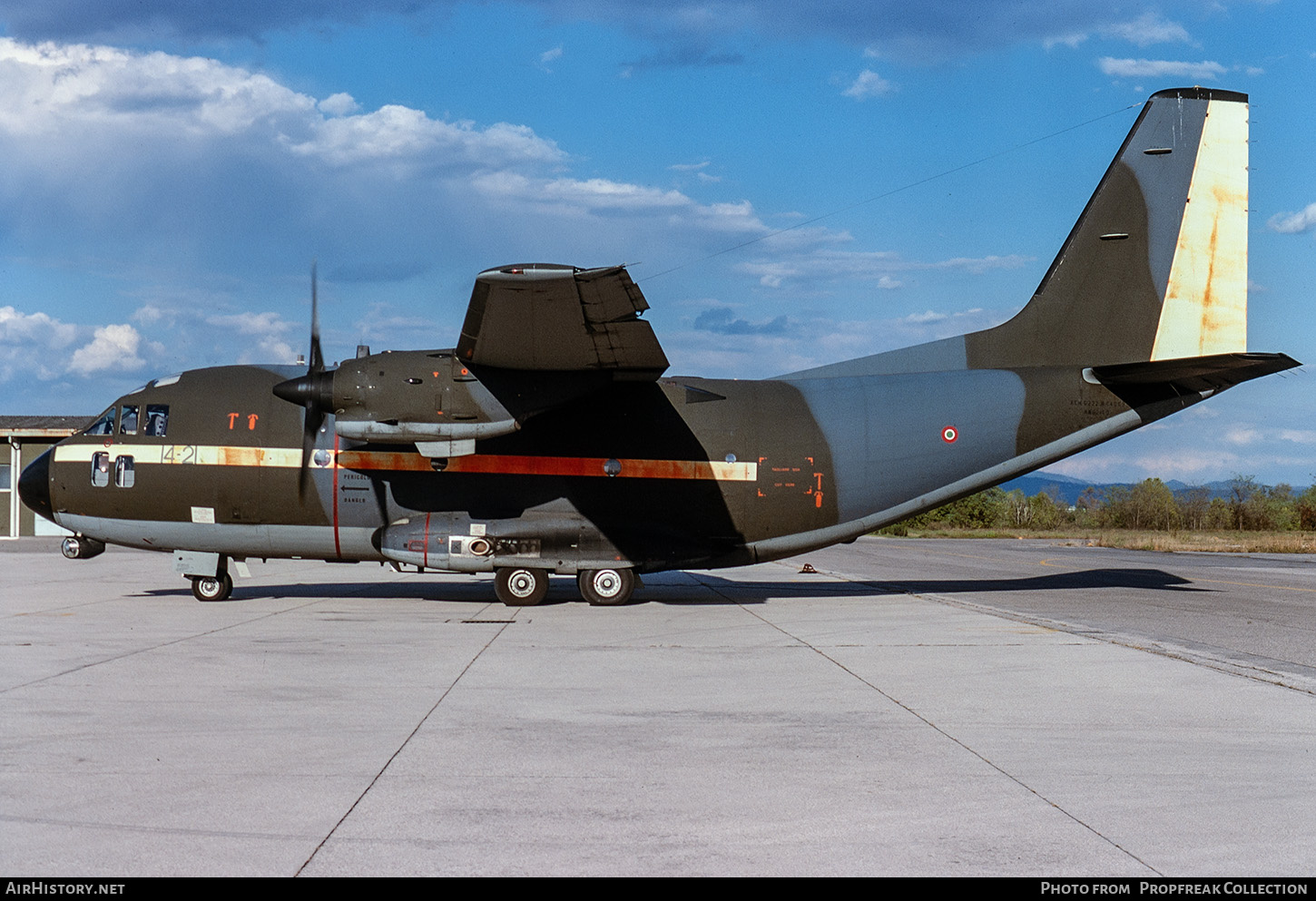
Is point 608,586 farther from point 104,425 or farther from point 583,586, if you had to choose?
point 104,425

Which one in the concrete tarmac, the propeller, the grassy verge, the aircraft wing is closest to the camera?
the concrete tarmac

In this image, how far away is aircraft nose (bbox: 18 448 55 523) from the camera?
60.3 ft

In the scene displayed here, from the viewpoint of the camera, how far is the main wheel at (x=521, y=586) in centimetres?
1780

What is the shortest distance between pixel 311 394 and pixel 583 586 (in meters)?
5.63

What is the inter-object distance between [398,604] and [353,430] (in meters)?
3.64

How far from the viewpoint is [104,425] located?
60.5ft

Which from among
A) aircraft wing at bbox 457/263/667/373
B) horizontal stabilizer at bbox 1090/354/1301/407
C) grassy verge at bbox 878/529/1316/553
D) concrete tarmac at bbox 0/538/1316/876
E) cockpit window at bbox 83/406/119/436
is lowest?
grassy verge at bbox 878/529/1316/553

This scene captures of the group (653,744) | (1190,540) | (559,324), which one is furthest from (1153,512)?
(653,744)

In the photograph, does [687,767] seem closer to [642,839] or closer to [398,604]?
[642,839]

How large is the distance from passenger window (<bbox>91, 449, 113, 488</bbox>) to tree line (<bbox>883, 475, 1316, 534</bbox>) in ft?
175

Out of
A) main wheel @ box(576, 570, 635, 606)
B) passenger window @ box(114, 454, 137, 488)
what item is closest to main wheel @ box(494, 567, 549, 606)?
main wheel @ box(576, 570, 635, 606)

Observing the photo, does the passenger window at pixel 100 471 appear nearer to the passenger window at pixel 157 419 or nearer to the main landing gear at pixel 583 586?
the passenger window at pixel 157 419

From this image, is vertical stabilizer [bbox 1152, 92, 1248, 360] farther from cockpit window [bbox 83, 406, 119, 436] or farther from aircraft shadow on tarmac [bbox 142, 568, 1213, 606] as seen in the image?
cockpit window [bbox 83, 406, 119, 436]

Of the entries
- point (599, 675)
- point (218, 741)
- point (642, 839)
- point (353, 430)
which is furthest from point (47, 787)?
point (353, 430)
